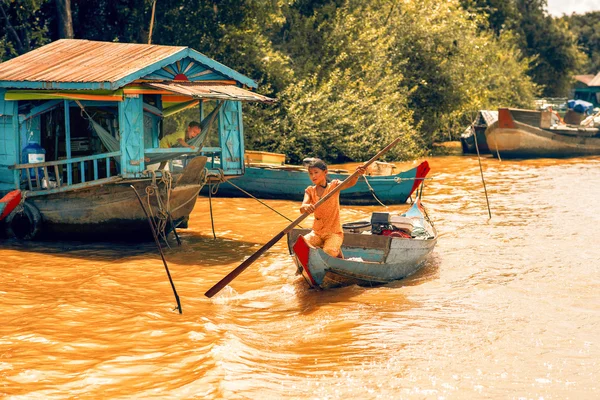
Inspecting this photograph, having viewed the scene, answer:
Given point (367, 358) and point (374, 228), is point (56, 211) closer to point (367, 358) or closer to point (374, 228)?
point (374, 228)

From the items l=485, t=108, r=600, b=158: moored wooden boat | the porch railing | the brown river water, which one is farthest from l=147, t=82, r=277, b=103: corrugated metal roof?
l=485, t=108, r=600, b=158: moored wooden boat

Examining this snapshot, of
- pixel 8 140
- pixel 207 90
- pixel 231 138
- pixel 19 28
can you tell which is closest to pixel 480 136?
pixel 19 28

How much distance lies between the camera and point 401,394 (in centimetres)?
604

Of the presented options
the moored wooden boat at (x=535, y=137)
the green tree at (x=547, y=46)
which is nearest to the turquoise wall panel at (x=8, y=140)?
the moored wooden boat at (x=535, y=137)

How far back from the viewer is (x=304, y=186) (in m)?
16.1

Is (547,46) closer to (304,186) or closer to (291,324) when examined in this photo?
(304,186)

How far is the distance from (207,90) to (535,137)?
17324 mm

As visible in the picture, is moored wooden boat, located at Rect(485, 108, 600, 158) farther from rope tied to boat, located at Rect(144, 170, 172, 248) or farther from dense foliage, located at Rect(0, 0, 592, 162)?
rope tied to boat, located at Rect(144, 170, 172, 248)

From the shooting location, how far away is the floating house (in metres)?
10.8

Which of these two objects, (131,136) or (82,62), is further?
(82,62)

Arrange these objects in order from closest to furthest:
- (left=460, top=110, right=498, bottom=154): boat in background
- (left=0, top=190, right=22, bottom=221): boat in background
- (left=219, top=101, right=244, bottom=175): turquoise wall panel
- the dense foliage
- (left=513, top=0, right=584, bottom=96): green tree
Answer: (left=0, top=190, right=22, bottom=221): boat in background → (left=219, top=101, right=244, bottom=175): turquoise wall panel → the dense foliage → (left=460, top=110, right=498, bottom=154): boat in background → (left=513, top=0, right=584, bottom=96): green tree

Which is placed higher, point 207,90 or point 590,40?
point 590,40

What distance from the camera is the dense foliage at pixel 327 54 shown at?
2023cm

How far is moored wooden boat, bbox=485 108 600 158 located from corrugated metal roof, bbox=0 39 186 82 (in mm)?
15941
